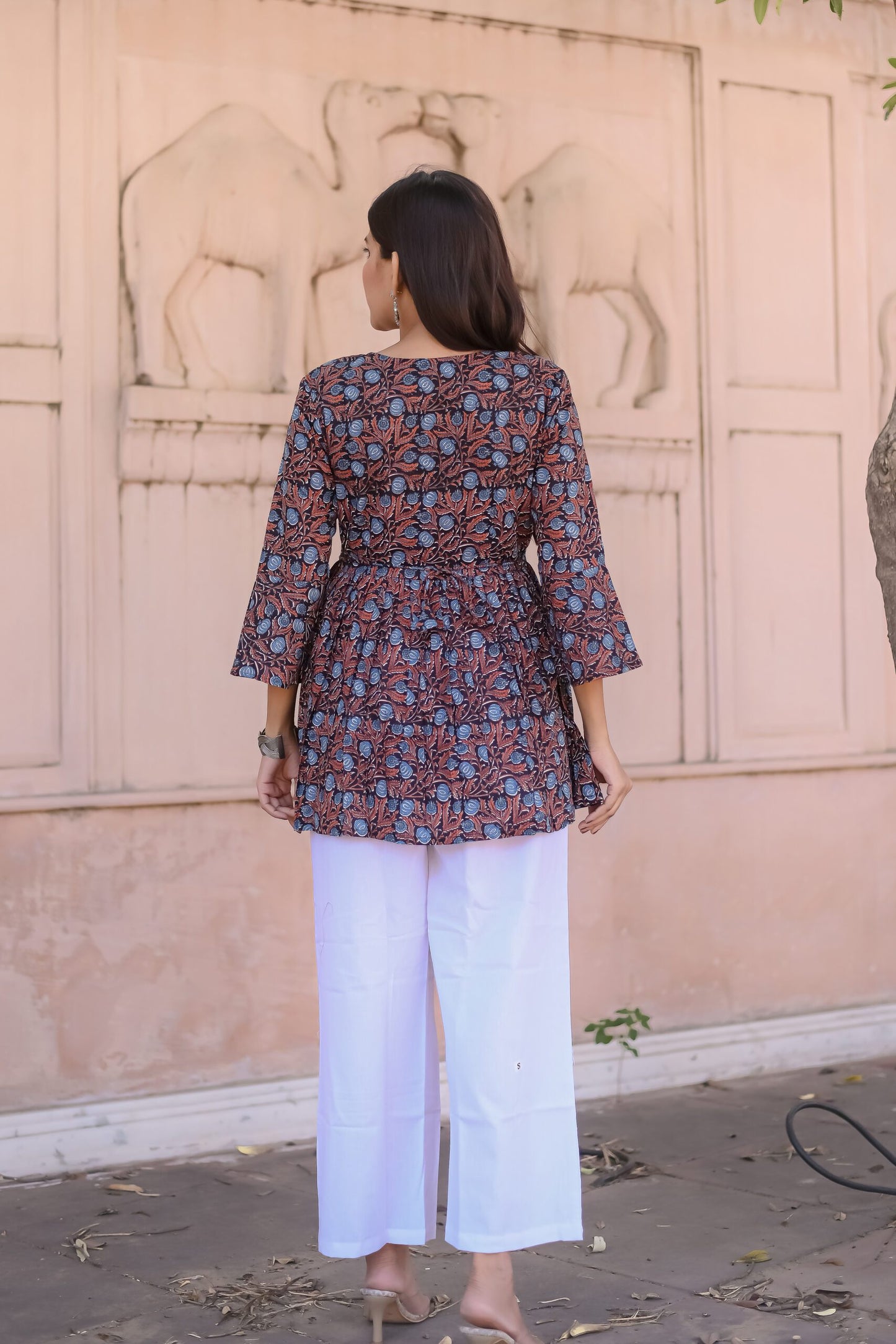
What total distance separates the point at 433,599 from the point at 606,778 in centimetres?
43

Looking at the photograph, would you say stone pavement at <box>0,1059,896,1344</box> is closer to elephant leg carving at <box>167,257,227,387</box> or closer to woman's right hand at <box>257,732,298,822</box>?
woman's right hand at <box>257,732,298,822</box>

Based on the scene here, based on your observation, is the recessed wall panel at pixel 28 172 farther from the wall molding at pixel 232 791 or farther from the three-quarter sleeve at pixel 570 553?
the three-quarter sleeve at pixel 570 553

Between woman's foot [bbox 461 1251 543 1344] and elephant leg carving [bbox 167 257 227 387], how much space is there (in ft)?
7.52

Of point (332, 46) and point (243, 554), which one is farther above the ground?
point (332, 46)

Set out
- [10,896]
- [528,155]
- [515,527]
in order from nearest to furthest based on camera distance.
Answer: [515,527] → [10,896] → [528,155]

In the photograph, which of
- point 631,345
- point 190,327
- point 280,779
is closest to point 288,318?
point 190,327

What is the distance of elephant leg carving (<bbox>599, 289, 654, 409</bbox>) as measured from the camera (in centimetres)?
445

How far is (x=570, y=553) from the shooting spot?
2.50 meters

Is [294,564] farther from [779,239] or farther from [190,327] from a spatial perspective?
[779,239]

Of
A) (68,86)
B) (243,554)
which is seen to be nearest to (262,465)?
(243,554)

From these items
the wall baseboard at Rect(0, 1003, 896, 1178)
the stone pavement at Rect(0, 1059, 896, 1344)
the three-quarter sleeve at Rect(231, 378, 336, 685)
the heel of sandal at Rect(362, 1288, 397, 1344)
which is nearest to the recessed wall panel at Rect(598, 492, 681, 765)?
the wall baseboard at Rect(0, 1003, 896, 1178)

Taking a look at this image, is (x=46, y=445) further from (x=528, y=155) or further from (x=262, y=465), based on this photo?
(x=528, y=155)

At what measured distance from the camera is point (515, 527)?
2.54 m

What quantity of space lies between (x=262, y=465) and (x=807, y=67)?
7.19 feet
